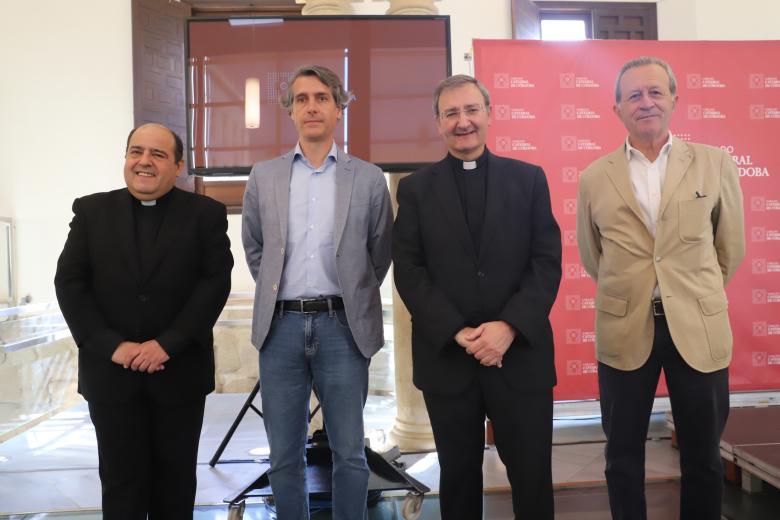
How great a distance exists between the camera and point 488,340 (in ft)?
6.27

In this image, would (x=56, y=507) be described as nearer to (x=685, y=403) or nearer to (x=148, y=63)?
(x=685, y=403)

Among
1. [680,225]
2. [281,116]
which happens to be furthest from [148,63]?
[680,225]

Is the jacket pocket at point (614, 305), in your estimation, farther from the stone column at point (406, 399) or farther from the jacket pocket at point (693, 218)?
the stone column at point (406, 399)

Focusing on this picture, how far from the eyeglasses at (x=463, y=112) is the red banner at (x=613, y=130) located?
1.76 metres

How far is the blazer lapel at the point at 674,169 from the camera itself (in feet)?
7.11

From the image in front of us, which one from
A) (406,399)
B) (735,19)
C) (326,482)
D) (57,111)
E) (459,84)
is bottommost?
(326,482)

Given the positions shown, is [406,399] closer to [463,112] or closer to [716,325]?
[716,325]

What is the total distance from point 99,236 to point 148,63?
469 centimetres

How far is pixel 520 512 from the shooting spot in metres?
2.01

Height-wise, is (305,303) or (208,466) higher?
(305,303)

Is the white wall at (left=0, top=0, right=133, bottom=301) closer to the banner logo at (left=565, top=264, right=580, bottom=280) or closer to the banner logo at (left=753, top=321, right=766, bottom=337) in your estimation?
the banner logo at (left=565, top=264, right=580, bottom=280)

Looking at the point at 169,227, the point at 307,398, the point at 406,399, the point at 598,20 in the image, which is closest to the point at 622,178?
the point at 307,398

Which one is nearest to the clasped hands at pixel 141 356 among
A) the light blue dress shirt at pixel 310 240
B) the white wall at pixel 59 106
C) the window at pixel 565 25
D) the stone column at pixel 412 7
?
the light blue dress shirt at pixel 310 240

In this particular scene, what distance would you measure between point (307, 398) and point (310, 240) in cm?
54
